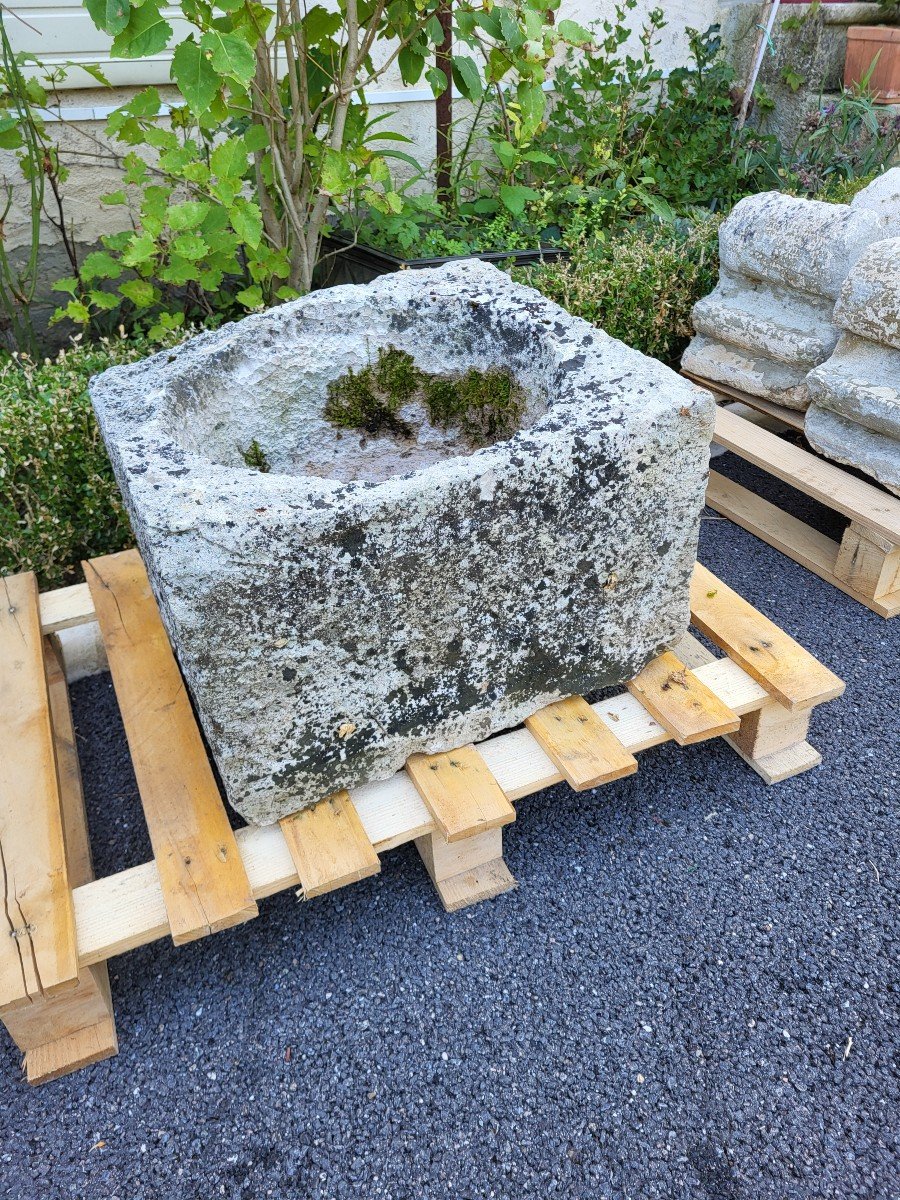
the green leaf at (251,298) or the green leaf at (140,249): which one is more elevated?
the green leaf at (140,249)

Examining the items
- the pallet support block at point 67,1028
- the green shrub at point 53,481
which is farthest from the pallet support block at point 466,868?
the green shrub at point 53,481

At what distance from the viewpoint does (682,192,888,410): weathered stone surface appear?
242cm

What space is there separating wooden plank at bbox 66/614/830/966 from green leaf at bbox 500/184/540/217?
2256mm

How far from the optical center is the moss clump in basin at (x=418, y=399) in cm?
197

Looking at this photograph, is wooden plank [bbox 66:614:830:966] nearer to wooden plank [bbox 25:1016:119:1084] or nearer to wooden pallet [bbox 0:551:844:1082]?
wooden pallet [bbox 0:551:844:1082]

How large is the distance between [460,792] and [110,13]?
1.88m

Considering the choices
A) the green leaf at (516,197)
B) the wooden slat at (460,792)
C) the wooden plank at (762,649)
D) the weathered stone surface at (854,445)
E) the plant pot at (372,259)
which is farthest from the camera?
the green leaf at (516,197)

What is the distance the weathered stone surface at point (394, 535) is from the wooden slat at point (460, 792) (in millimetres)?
43

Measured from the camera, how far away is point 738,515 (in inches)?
108

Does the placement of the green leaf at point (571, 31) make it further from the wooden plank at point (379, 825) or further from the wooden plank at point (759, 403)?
the wooden plank at point (379, 825)

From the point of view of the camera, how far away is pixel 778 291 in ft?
8.71

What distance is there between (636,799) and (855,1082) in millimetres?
648

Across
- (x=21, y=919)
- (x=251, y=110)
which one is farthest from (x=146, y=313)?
(x=21, y=919)

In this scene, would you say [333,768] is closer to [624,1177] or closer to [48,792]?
[48,792]
